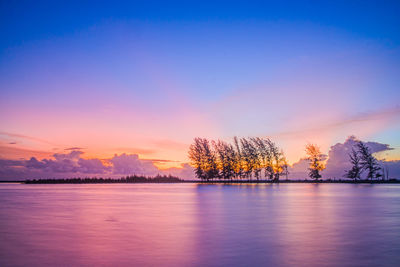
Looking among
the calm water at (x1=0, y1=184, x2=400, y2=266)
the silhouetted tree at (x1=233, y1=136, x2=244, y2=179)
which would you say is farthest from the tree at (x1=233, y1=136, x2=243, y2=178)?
the calm water at (x1=0, y1=184, x2=400, y2=266)

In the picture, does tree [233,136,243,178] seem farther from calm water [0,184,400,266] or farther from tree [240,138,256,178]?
calm water [0,184,400,266]

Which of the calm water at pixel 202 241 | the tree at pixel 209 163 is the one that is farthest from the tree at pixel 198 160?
the calm water at pixel 202 241

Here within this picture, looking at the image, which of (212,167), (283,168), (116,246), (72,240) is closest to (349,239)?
(116,246)

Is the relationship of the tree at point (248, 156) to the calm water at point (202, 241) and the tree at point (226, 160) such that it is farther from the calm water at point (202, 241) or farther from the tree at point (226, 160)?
the calm water at point (202, 241)

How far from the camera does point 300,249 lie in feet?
32.3

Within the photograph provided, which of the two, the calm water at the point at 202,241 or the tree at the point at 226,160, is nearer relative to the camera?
the calm water at the point at 202,241

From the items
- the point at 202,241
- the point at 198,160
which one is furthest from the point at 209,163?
the point at 202,241

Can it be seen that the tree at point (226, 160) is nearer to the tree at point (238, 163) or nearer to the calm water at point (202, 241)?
the tree at point (238, 163)

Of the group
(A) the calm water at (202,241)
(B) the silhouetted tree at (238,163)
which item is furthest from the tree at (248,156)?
(A) the calm water at (202,241)

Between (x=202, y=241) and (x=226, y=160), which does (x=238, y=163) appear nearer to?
(x=226, y=160)

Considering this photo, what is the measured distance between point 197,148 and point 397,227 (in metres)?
102

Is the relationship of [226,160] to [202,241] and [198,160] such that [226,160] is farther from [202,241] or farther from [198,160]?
[202,241]

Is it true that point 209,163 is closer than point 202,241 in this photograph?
No

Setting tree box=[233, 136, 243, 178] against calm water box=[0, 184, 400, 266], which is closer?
calm water box=[0, 184, 400, 266]
